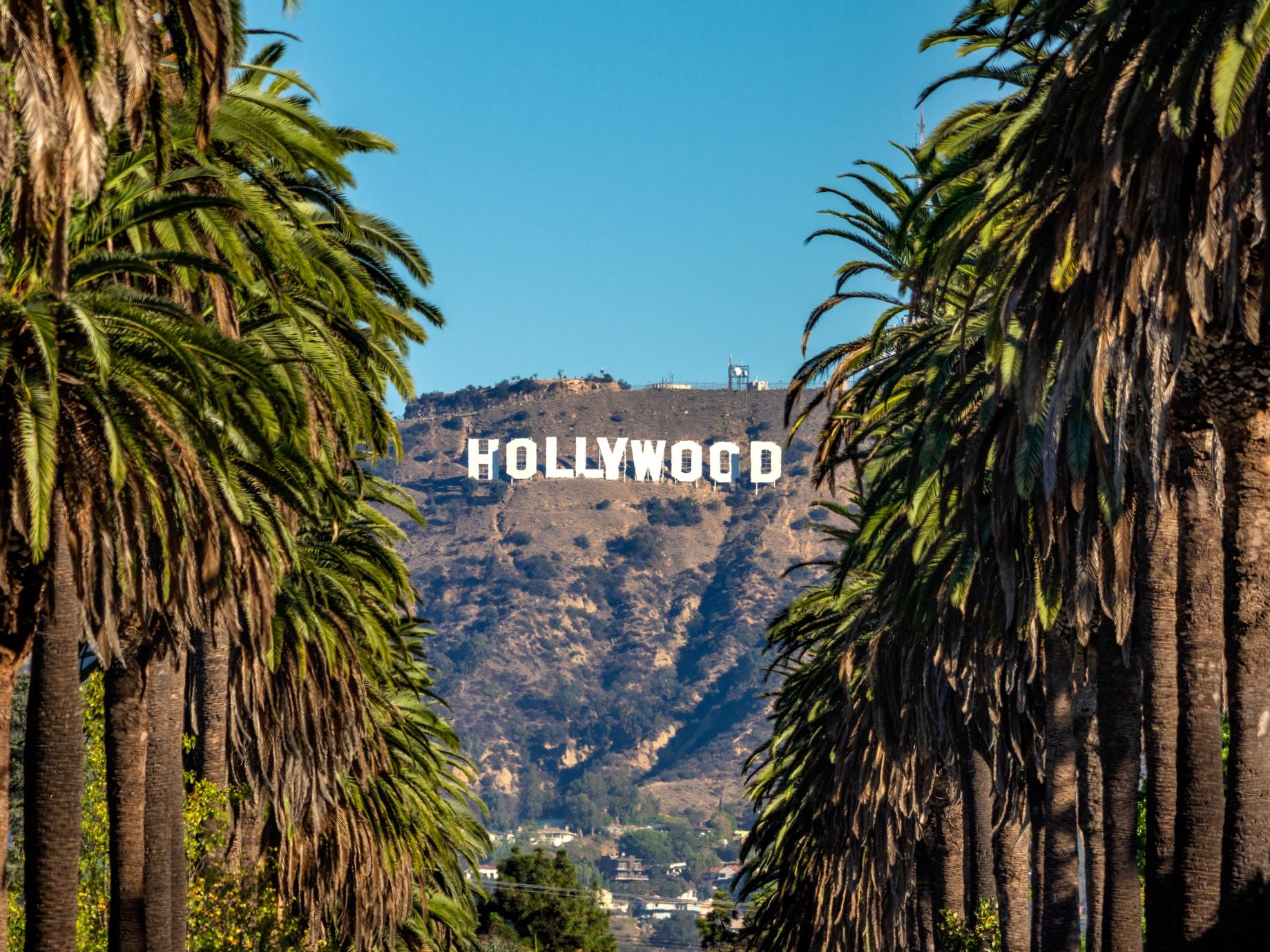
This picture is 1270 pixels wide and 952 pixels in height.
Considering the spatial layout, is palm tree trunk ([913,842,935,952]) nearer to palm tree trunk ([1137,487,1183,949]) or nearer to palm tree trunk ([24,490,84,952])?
palm tree trunk ([1137,487,1183,949])

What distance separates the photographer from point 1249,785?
15.9 metres

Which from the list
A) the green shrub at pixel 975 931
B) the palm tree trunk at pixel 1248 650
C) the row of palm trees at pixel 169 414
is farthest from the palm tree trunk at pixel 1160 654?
the green shrub at pixel 975 931

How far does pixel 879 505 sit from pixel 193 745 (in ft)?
34.1

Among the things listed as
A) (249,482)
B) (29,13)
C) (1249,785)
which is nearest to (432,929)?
(249,482)

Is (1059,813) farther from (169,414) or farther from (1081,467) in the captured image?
(169,414)

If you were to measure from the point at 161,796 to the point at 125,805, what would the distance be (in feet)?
3.07

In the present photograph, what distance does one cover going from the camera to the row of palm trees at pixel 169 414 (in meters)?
13.5

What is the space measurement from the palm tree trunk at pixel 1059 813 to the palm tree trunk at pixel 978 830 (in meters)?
7.96

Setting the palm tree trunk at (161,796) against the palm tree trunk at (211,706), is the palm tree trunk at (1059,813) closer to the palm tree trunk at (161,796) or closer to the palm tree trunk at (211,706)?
the palm tree trunk at (211,706)

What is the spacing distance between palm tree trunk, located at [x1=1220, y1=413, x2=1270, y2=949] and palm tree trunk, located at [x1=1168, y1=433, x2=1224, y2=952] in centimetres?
72

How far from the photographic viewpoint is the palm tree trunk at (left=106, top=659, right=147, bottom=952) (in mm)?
20219

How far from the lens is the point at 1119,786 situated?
73.5 ft

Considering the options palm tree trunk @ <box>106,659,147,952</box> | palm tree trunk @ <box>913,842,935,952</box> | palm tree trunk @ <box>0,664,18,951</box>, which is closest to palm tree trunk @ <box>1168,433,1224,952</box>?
palm tree trunk @ <box>0,664,18,951</box>

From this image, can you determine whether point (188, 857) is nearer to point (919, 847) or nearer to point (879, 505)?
point (879, 505)
